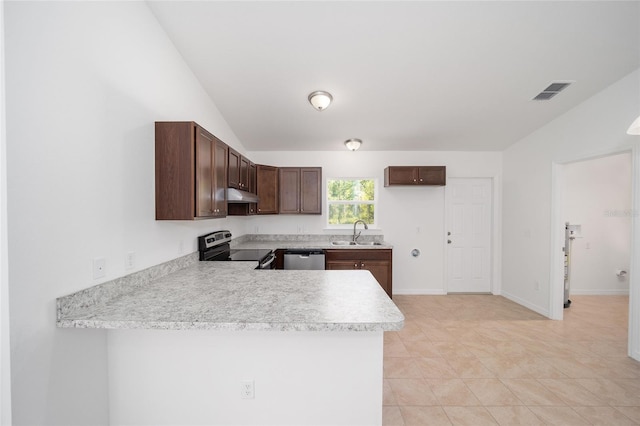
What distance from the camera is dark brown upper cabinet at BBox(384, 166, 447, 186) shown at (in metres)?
4.27

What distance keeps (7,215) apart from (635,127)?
369 cm

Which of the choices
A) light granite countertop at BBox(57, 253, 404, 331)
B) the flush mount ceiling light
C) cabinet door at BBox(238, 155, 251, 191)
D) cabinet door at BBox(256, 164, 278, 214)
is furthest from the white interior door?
cabinet door at BBox(238, 155, 251, 191)

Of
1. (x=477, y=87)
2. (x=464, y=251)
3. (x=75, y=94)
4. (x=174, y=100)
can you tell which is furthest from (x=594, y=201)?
(x=75, y=94)

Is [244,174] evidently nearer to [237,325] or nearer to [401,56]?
[401,56]

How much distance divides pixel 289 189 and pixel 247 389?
3.24m

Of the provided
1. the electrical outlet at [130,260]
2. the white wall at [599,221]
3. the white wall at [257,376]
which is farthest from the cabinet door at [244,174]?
the white wall at [599,221]

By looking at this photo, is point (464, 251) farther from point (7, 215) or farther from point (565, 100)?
point (7, 215)

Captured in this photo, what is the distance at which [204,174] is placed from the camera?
6.84 ft

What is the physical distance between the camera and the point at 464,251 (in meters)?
4.70

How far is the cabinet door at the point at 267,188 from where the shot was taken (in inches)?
165

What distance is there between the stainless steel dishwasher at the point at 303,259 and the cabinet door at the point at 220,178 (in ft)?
5.36

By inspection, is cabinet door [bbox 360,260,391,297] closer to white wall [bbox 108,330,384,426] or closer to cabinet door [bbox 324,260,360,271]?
cabinet door [bbox 324,260,360,271]

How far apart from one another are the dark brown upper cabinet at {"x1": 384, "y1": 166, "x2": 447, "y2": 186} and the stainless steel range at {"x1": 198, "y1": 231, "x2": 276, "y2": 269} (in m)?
2.36

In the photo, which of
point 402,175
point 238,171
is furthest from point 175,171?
point 402,175
